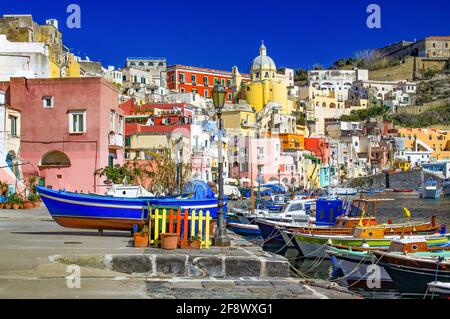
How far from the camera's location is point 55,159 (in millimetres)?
38406

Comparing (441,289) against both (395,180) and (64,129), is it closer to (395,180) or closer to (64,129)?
(64,129)

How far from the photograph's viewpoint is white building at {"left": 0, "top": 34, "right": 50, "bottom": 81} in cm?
4453

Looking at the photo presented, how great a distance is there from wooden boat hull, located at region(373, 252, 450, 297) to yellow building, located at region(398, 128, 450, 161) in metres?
127

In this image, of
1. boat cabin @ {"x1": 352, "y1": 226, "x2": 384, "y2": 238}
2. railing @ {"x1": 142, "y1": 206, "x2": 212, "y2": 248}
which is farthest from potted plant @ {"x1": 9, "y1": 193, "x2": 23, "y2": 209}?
railing @ {"x1": 142, "y1": 206, "x2": 212, "y2": 248}

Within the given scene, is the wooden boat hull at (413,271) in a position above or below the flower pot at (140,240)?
below

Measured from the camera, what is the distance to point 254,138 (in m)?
89.8

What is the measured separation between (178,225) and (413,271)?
724 cm

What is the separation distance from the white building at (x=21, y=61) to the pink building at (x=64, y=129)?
21.4ft

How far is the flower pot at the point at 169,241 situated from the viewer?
14836mm

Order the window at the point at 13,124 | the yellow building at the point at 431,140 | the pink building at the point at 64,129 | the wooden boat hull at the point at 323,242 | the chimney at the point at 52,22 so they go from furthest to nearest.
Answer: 1. the yellow building at the point at 431,140
2. the chimney at the point at 52,22
3. the pink building at the point at 64,129
4. the window at the point at 13,124
5. the wooden boat hull at the point at 323,242

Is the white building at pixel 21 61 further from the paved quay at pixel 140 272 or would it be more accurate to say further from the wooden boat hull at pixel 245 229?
the paved quay at pixel 140 272

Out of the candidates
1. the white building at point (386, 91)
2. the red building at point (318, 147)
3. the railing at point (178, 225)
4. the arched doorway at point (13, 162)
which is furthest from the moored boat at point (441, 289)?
the white building at point (386, 91)
